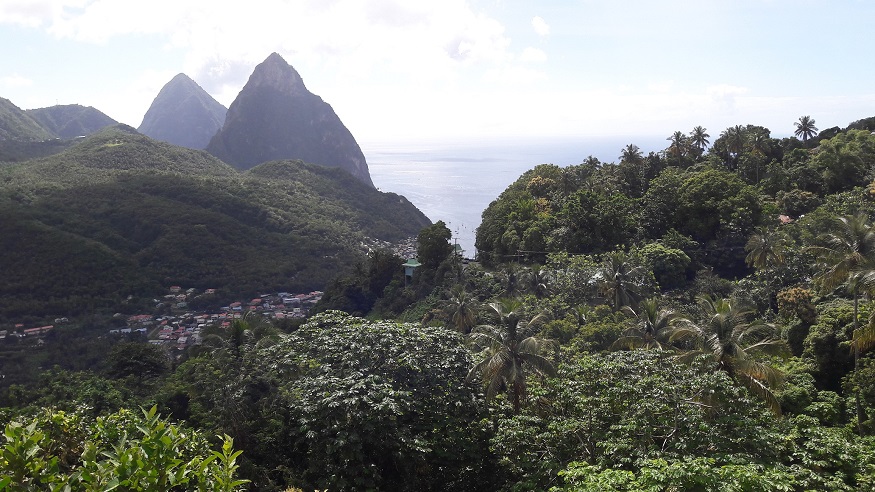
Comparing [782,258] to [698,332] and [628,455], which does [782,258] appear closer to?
[698,332]

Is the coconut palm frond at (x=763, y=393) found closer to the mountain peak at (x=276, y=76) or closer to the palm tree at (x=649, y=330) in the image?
the palm tree at (x=649, y=330)

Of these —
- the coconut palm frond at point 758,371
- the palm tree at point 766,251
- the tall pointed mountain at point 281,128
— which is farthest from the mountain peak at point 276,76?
the coconut palm frond at point 758,371

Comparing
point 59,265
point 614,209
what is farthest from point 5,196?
point 614,209

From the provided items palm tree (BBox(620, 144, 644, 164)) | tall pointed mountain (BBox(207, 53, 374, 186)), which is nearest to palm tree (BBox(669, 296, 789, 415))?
palm tree (BBox(620, 144, 644, 164))

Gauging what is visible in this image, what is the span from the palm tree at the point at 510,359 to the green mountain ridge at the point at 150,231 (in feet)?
165

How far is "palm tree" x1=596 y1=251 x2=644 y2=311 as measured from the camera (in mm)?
27297

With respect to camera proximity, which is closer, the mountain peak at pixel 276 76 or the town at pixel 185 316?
the town at pixel 185 316

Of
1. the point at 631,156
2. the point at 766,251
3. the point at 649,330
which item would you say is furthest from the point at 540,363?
the point at 631,156

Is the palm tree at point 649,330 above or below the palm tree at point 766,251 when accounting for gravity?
below

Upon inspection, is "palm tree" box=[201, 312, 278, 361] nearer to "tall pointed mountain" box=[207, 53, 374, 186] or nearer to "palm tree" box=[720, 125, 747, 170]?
"palm tree" box=[720, 125, 747, 170]

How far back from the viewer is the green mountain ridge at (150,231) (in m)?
53.8

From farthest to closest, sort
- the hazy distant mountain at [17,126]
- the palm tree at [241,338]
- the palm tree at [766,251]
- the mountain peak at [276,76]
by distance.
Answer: the mountain peak at [276,76]
the hazy distant mountain at [17,126]
the palm tree at [766,251]
the palm tree at [241,338]

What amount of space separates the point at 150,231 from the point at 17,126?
99092mm

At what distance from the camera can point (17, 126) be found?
134000 mm
